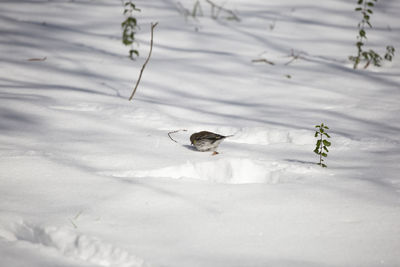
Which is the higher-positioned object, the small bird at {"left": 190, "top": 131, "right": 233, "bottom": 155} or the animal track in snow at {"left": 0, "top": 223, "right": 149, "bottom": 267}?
the small bird at {"left": 190, "top": 131, "right": 233, "bottom": 155}

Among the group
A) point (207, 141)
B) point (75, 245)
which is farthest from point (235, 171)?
point (75, 245)

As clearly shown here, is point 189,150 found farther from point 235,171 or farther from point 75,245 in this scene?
point 75,245

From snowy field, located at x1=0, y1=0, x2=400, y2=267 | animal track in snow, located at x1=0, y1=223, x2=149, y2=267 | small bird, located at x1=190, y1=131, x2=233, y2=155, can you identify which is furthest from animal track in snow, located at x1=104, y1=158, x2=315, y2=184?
animal track in snow, located at x1=0, y1=223, x2=149, y2=267

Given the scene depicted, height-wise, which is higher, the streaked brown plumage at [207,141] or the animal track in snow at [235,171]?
the streaked brown plumage at [207,141]

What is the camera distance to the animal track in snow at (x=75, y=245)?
4.02ft

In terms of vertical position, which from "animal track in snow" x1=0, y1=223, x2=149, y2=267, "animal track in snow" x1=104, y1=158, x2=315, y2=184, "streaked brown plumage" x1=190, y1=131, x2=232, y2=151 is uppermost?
"streaked brown plumage" x1=190, y1=131, x2=232, y2=151

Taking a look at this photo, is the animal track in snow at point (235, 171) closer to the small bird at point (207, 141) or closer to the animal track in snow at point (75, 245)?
the small bird at point (207, 141)

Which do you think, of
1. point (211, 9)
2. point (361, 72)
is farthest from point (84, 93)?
point (211, 9)

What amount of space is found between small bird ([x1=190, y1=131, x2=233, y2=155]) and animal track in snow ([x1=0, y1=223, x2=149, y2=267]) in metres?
0.96

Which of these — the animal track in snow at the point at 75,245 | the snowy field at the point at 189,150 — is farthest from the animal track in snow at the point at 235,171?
the animal track in snow at the point at 75,245

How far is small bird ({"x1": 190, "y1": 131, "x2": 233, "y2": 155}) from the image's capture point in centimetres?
210

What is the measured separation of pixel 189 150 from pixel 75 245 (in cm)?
103

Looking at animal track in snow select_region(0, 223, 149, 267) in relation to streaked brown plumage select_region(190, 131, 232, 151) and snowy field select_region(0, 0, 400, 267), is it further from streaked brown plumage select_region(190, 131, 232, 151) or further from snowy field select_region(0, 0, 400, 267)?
streaked brown plumage select_region(190, 131, 232, 151)

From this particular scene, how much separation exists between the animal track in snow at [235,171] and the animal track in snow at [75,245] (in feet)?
1.81
